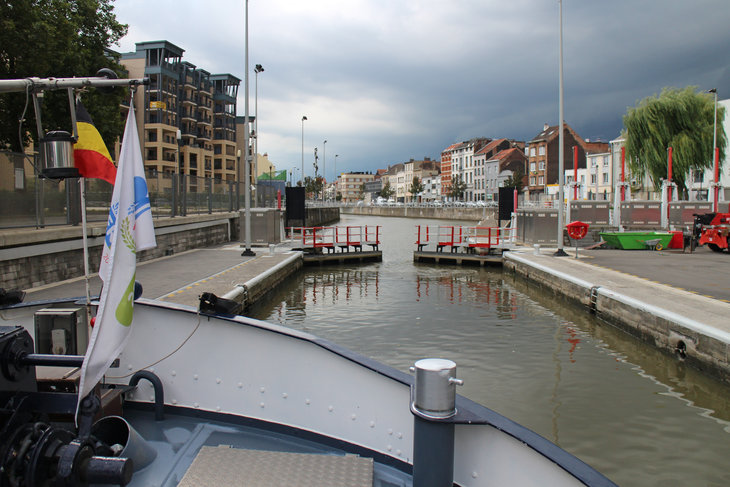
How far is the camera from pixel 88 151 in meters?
3.73

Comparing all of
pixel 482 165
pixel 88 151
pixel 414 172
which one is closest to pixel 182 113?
pixel 482 165

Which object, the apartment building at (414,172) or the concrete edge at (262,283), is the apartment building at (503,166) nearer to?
the apartment building at (414,172)

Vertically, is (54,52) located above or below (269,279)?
above

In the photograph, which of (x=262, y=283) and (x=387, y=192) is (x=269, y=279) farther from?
(x=387, y=192)

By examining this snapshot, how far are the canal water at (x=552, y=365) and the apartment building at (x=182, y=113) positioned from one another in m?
47.3

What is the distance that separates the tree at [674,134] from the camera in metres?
37.2

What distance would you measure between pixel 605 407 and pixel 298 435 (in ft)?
16.7

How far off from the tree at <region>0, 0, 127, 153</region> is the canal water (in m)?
9.07

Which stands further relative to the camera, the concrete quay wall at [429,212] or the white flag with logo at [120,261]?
the concrete quay wall at [429,212]

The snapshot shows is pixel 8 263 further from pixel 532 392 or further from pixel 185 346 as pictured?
pixel 532 392

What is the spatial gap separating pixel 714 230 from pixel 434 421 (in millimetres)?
23608

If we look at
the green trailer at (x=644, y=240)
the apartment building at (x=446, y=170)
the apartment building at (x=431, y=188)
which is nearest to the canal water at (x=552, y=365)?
the green trailer at (x=644, y=240)

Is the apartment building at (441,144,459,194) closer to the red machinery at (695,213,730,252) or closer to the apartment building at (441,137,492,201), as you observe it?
the apartment building at (441,137,492,201)

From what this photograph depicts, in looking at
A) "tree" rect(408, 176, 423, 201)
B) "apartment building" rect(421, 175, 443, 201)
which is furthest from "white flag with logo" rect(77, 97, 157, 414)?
"tree" rect(408, 176, 423, 201)
